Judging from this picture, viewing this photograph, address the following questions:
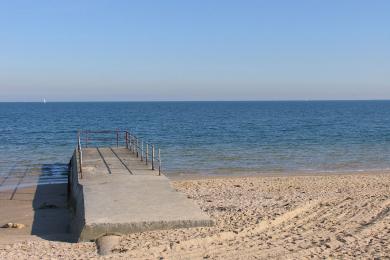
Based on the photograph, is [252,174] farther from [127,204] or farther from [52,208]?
[127,204]

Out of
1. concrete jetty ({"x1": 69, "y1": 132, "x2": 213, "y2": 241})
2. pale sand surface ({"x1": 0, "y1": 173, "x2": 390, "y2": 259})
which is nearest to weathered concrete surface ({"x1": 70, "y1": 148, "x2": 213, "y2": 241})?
concrete jetty ({"x1": 69, "y1": 132, "x2": 213, "y2": 241})

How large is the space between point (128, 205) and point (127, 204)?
100 mm

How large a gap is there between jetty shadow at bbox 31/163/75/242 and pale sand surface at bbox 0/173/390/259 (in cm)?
86

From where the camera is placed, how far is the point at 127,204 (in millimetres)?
11656

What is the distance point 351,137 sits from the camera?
147ft

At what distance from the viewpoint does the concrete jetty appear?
33.8 ft

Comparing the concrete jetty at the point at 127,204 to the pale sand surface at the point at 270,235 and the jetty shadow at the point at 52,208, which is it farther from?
the jetty shadow at the point at 52,208

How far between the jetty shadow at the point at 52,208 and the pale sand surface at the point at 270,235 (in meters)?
0.86

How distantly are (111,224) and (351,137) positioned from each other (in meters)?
37.6

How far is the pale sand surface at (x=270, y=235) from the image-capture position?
9.00 metres

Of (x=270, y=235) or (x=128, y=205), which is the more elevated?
(x=128, y=205)

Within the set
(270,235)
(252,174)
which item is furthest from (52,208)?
(252,174)

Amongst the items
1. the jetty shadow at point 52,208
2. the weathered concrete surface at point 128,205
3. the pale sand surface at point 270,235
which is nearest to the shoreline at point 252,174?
the jetty shadow at point 52,208

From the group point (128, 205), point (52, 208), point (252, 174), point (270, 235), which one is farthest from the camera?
point (252, 174)
